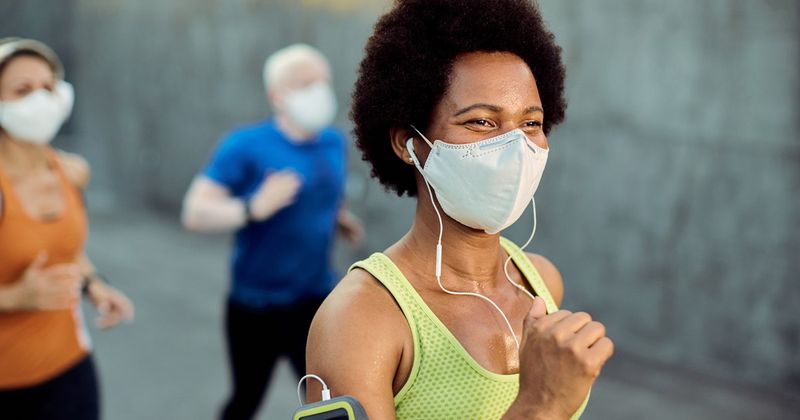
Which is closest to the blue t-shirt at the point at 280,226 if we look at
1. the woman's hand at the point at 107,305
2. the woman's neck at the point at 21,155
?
the woman's hand at the point at 107,305

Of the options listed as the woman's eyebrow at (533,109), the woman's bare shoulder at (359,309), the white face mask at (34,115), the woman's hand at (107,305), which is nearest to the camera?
the woman's bare shoulder at (359,309)

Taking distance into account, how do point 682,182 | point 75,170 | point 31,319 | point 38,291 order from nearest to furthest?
point 38,291, point 31,319, point 75,170, point 682,182

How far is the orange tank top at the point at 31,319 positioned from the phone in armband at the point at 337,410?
171 centimetres

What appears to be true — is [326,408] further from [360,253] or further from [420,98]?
[360,253]

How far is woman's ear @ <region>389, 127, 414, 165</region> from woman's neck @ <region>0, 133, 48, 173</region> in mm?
1719

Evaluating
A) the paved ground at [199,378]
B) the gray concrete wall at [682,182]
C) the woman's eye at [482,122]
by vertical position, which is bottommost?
the paved ground at [199,378]

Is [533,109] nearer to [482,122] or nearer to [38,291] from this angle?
[482,122]

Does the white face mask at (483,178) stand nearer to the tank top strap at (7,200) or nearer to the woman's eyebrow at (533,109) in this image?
the woman's eyebrow at (533,109)

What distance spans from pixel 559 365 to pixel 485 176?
382 millimetres

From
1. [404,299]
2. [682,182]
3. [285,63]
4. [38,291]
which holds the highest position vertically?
[682,182]

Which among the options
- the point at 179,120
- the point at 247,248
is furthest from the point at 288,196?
the point at 179,120

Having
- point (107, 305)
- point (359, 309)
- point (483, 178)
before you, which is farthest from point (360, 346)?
point (107, 305)

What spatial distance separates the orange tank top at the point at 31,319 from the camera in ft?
8.96

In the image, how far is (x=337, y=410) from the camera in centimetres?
137
